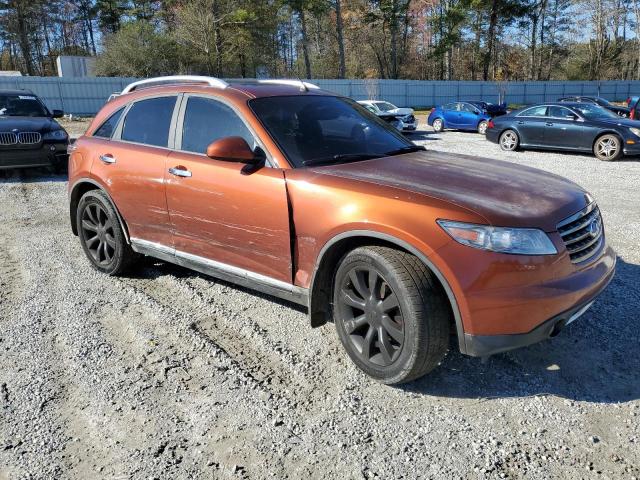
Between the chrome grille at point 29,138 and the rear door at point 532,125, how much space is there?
12040mm

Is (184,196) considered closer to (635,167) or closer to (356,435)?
(356,435)

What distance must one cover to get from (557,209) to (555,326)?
2.18ft

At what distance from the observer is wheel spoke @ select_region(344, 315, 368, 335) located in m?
3.12

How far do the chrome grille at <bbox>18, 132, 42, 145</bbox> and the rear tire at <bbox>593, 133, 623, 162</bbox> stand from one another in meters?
12.6

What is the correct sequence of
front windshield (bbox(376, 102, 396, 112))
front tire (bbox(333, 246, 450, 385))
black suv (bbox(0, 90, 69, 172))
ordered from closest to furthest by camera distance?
front tire (bbox(333, 246, 450, 385)) < black suv (bbox(0, 90, 69, 172)) < front windshield (bbox(376, 102, 396, 112))

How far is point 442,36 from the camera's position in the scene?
49.7m

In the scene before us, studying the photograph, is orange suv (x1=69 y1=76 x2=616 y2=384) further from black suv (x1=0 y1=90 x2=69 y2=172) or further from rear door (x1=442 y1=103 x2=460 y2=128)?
rear door (x1=442 y1=103 x2=460 y2=128)

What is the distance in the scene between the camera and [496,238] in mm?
2662

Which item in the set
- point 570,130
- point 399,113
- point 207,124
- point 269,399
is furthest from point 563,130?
point 269,399

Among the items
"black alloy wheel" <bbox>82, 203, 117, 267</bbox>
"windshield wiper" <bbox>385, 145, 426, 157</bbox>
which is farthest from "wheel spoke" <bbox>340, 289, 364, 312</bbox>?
"black alloy wheel" <bbox>82, 203, 117, 267</bbox>

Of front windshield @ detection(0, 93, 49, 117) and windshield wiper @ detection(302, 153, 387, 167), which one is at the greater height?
front windshield @ detection(0, 93, 49, 117)

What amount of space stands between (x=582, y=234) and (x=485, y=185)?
24.3 inches

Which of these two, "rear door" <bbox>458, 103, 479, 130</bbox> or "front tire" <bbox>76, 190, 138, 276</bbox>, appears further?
"rear door" <bbox>458, 103, 479, 130</bbox>

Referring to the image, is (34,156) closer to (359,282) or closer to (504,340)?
(359,282)
